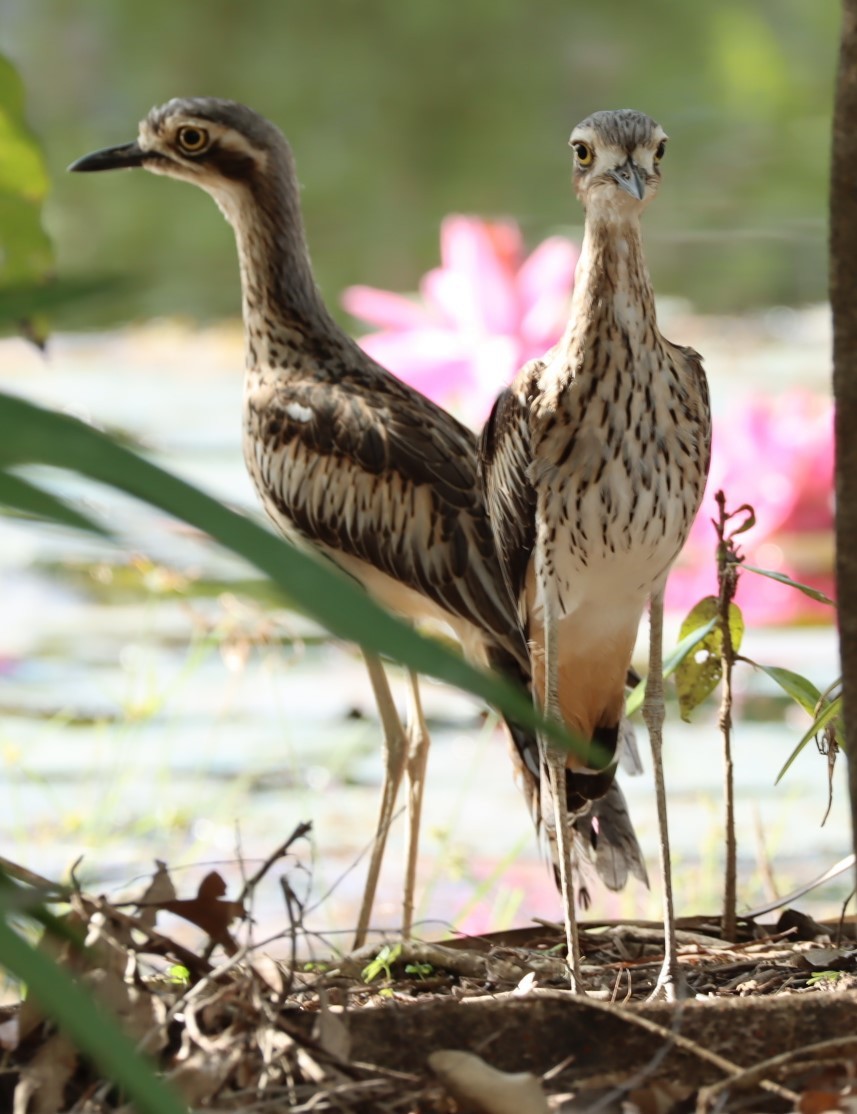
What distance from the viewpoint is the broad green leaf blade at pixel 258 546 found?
99cm

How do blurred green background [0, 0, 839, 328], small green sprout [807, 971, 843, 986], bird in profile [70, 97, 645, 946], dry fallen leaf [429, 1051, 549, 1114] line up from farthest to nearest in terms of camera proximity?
blurred green background [0, 0, 839, 328]
bird in profile [70, 97, 645, 946]
small green sprout [807, 971, 843, 986]
dry fallen leaf [429, 1051, 549, 1114]

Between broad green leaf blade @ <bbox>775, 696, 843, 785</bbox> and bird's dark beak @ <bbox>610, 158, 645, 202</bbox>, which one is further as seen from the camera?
bird's dark beak @ <bbox>610, 158, 645, 202</bbox>

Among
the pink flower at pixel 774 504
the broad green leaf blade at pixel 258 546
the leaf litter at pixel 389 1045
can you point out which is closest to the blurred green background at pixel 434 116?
the pink flower at pixel 774 504

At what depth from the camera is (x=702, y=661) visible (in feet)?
7.39

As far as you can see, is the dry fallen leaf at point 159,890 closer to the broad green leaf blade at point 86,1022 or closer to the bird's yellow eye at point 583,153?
the broad green leaf blade at point 86,1022

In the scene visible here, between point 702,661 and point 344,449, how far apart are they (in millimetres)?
985

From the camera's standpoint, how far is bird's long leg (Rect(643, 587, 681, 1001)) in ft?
6.30

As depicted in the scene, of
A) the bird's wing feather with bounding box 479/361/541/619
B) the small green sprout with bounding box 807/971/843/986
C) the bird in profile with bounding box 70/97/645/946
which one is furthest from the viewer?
A: the bird in profile with bounding box 70/97/645/946

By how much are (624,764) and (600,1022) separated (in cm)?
124

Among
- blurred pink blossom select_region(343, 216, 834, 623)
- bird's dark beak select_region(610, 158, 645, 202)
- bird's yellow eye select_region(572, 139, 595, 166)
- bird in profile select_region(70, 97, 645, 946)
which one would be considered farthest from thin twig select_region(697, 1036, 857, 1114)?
blurred pink blossom select_region(343, 216, 834, 623)

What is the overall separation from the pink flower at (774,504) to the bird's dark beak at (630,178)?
6.27 ft

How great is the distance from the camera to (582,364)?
6.72 feet

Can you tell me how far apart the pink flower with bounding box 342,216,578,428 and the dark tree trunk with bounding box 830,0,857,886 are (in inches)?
76.8

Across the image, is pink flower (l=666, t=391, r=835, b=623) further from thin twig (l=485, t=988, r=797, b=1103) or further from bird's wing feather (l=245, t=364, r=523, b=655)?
thin twig (l=485, t=988, r=797, b=1103)
